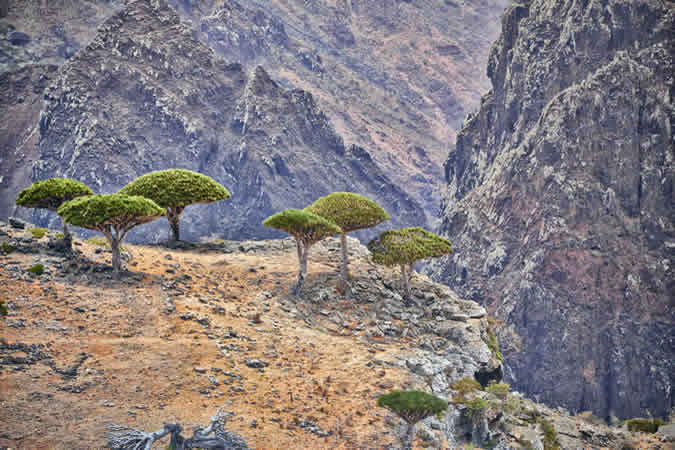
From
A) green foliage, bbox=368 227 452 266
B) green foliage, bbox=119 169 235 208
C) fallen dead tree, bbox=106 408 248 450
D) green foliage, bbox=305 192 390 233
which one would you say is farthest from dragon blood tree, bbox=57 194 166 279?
green foliage, bbox=368 227 452 266

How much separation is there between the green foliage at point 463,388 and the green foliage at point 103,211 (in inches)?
719

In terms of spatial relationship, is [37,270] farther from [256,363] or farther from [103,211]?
[256,363]

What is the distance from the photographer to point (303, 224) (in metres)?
27.9

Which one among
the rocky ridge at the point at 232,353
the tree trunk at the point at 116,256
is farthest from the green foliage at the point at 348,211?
the tree trunk at the point at 116,256

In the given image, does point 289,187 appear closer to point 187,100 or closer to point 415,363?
point 187,100

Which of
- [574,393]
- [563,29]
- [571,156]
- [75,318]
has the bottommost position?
[574,393]

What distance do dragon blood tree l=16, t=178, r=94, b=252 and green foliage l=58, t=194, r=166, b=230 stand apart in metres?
2.48

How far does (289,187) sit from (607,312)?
12272 cm

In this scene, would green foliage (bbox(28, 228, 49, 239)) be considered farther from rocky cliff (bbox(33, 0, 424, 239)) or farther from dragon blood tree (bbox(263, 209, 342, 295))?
rocky cliff (bbox(33, 0, 424, 239))

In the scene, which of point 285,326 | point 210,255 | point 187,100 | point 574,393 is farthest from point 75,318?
point 187,100

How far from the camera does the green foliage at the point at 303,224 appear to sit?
90.5 feet

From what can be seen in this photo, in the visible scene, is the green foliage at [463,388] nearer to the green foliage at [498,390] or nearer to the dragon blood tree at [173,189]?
the green foliage at [498,390]

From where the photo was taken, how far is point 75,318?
69.7ft

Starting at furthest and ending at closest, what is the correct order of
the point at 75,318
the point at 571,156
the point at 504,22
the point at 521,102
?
1. the point at 504,22
2. the point at 521,102
3. the point at 571,156
4. the point at 75,318
